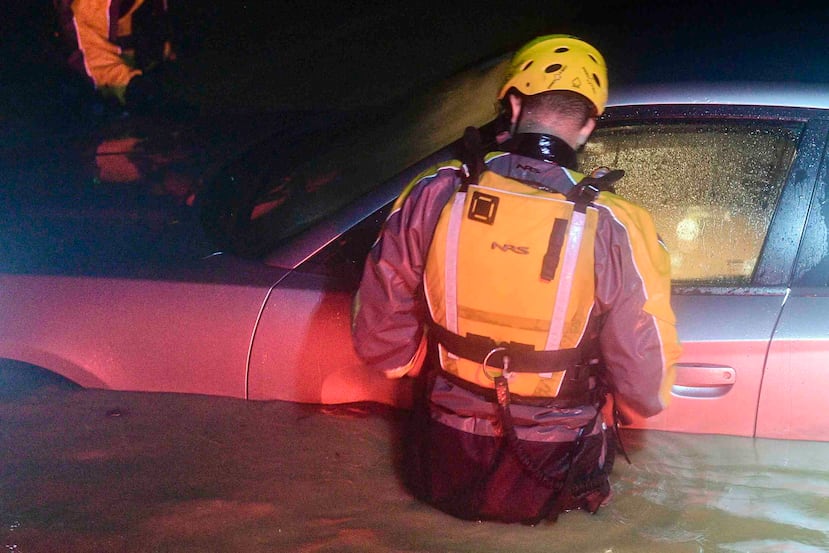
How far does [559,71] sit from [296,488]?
1.57m

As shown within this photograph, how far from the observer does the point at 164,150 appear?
440cm

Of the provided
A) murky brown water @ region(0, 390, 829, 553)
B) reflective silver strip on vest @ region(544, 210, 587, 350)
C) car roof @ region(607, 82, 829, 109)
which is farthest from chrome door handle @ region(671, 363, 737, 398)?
car roof @ region(607, 82, 829, 109)

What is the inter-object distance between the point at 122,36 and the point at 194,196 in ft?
17.2

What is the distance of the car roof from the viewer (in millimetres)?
3010

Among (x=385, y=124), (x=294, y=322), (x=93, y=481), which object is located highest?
(x=385, y=124)

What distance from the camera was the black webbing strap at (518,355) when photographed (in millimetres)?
2502

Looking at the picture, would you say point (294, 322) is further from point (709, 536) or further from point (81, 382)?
point (709, 536)

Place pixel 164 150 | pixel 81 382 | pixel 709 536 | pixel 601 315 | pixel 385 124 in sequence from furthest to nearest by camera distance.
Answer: pixel 164 150
pixel 385 124
pixel 81 382
pixel 709 536
pixel 601 315

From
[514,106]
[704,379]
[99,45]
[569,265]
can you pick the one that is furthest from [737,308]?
[99,45]

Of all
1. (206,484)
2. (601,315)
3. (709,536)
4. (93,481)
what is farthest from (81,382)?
(709,536)

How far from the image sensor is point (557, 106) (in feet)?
8.40

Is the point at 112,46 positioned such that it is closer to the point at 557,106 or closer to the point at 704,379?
the point at 557,106

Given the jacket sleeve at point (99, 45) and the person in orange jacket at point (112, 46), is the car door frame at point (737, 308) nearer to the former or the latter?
the person in orange jacket at point (112, 46)

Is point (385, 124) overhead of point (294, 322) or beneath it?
overhead
